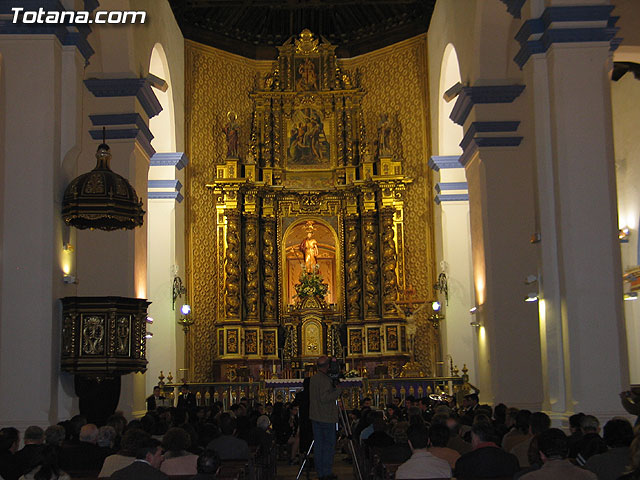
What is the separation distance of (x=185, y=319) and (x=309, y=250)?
398 cm

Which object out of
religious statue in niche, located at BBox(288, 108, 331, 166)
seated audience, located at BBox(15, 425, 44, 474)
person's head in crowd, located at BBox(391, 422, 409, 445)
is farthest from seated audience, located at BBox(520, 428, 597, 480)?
religious statue in niche, located at BBox(288, 108, 331, 166)

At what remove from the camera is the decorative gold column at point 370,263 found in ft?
73.0

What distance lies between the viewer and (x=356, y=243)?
22703 millimetres

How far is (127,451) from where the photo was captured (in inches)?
252

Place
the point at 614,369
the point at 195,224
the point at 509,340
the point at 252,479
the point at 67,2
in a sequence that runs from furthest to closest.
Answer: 1. the point at 195,224
2. the point at 509,340
3. the point at 67,2
4. the point at 614,369
5. the point at 252,479

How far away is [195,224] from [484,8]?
10.8 meters

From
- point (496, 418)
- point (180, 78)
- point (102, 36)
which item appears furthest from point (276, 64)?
point (496, 418)

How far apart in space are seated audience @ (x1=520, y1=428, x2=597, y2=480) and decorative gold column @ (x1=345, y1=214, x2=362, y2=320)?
17050mm

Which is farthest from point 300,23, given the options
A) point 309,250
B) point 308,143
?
point 309,250

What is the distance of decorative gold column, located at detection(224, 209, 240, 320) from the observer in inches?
866

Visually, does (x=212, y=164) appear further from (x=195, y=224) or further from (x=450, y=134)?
(x=450, y=134)

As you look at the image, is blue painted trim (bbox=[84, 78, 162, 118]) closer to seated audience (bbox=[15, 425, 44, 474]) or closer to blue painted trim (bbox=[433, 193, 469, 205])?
seated audience (bbox=[15, 425, 44, 474])

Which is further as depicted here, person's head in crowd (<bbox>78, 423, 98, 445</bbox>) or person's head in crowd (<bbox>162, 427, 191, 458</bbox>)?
person's head in crowd (<bbox>78, 423, 98, 445</bbox>)

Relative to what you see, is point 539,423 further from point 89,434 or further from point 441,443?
point 89,434
